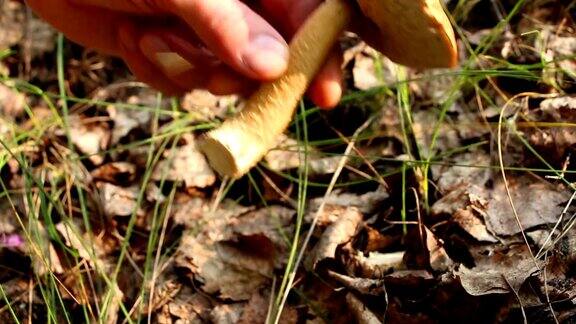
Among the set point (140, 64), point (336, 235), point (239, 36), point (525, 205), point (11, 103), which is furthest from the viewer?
point (11, 103)

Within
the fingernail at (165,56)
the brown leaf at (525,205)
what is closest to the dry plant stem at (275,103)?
the fingernail at (165,56)

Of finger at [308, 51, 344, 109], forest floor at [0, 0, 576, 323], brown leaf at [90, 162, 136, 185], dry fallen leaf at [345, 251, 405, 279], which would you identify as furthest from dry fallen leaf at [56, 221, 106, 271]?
finger at [308, 51, 344, 109]

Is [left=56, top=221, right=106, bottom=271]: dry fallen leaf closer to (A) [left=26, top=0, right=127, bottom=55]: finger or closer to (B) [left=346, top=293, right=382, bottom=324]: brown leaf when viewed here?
(A) [left=26, top=0, right=127, bottom=55]: finger

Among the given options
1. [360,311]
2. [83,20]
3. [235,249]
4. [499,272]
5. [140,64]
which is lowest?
[235,249]

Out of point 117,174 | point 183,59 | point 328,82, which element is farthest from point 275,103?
point 117,174

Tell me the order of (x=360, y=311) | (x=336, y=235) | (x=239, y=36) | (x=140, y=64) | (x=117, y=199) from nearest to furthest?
(x=239, y=36) → (x=360, y=311) → (x=336, y=235) → (x=140, y=64) → (x=117, y=199)

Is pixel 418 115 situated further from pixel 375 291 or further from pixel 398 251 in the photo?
pixel 375 291

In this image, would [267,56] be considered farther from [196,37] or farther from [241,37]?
[196,37]
